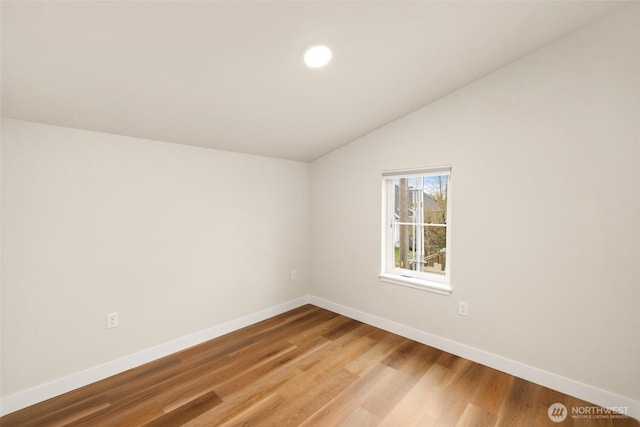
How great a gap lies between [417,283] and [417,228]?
0.57 meters

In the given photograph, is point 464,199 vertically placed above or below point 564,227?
above

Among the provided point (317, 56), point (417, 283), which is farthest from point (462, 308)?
point (317, 56)

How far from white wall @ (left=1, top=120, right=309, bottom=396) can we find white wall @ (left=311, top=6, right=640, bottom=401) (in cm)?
180

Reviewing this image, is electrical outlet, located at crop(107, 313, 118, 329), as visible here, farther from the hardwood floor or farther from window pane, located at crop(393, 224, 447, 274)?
window pane, located at crop(393, 224, 447, 274)

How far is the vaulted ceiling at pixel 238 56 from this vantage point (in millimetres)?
1421

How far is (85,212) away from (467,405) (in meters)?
3.06

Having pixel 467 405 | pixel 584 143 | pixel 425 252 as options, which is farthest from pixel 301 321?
pixel 584 143

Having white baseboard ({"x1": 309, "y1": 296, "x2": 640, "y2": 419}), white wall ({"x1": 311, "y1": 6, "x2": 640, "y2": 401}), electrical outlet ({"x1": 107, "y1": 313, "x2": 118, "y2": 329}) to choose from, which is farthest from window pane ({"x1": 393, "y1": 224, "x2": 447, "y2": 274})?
electrical outlet ({"x1": 107, "y1": 313, "x2": 118, "y2": 329})

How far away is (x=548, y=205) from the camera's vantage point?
215 centimetres

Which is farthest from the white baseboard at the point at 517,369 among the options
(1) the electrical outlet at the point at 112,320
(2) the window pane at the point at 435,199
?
(1) the electrical outlet at the point at 112,320

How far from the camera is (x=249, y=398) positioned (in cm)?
204

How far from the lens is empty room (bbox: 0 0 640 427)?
1724 millimetres

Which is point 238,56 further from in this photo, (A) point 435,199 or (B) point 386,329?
(B) point 386,329

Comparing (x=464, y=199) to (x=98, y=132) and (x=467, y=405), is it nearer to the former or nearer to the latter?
(x=467, y=405)
